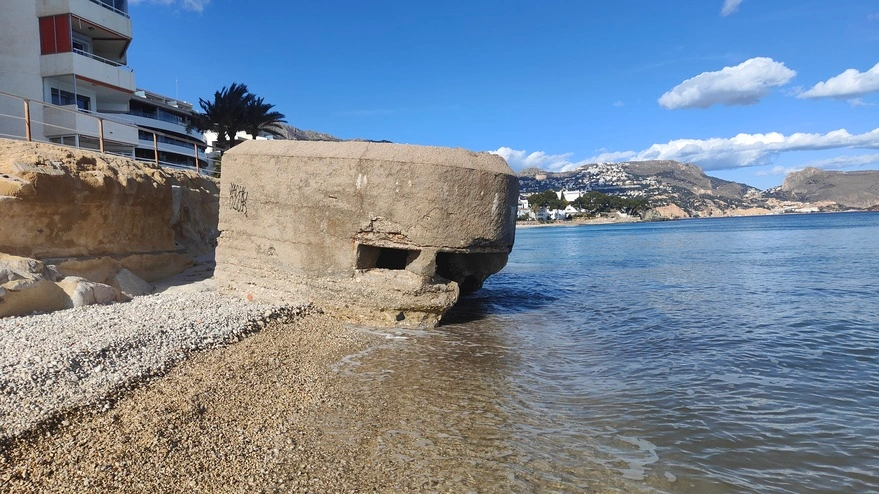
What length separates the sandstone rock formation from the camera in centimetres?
687

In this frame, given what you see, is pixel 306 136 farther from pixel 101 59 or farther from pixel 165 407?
pixel 165 407

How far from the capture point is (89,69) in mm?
24406

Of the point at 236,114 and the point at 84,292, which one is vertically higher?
the point at 236,114

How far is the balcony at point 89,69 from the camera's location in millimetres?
23016

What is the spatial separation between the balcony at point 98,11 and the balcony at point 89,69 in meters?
1.67

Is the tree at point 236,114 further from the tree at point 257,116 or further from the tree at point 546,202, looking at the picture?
the tree at point 546,202

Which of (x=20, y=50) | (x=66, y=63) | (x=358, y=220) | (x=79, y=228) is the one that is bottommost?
(x=79, y=228)

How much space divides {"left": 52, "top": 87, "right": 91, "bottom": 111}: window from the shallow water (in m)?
24.1

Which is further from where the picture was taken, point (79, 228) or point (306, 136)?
point (306, 136)

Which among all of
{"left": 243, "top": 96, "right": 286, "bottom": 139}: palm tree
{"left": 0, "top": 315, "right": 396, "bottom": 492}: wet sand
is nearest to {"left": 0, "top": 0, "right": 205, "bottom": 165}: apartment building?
{"left": 243, "top": 96, "right": 286, "bottom": 139}: palm tree

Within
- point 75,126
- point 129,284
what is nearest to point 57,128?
point 75,126

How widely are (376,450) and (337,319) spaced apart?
419 centimetres

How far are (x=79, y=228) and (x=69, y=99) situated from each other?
2173 centimetres

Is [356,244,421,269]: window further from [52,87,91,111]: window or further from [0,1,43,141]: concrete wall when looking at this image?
[52,87,91,111]: window
